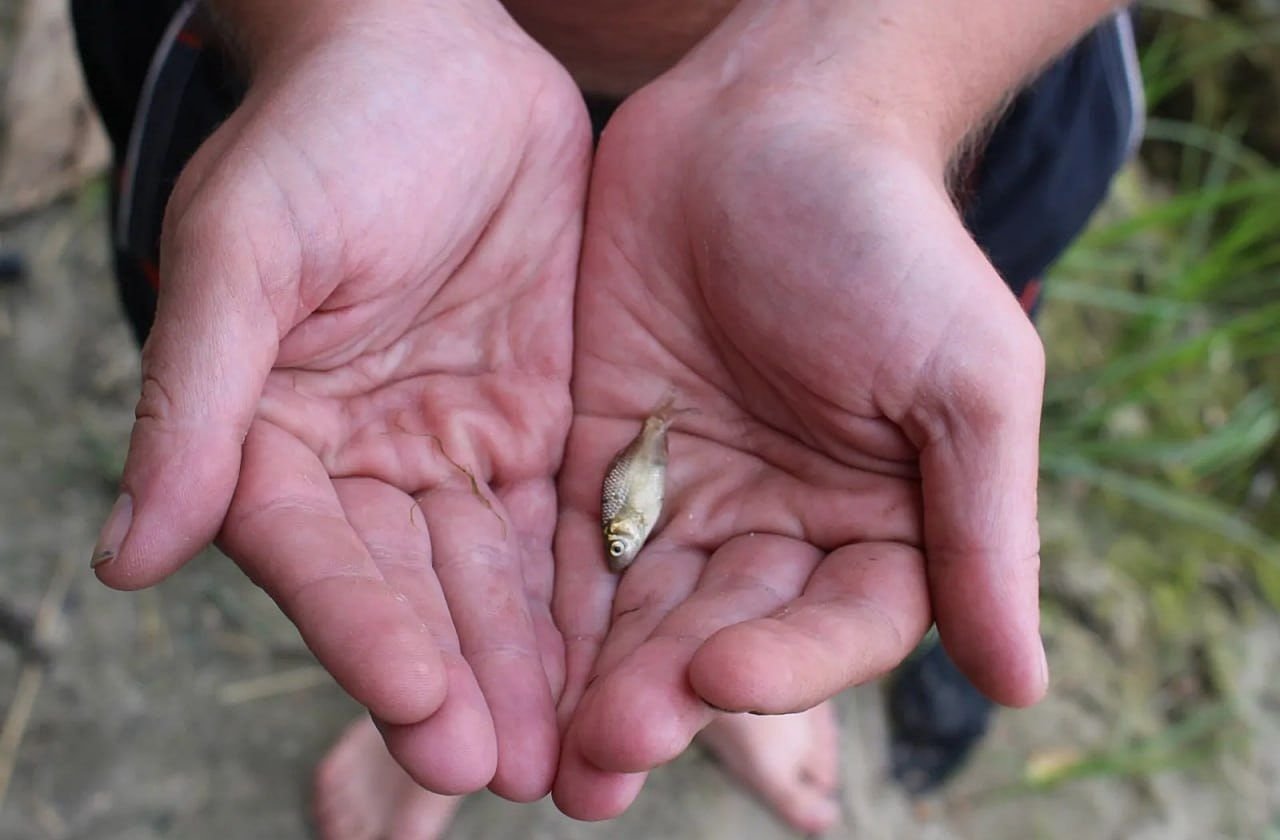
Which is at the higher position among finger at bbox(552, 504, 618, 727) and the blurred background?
finger at bbox(552, 504, 618, 727)

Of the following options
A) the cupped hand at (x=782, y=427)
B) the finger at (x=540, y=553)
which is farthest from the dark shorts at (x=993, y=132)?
the finger at (x=540, y=553)

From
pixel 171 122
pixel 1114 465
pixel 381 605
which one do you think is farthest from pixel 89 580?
pixel 1114 465

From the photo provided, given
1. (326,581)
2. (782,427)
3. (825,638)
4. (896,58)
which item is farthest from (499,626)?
(896,58)

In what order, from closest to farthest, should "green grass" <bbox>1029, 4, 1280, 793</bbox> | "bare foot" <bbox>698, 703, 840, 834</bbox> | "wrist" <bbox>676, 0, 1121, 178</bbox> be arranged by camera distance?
"wrist" <bbox>676, 0, 1121, 178</bbox>
"bare foot" <bbox>698, 703, 840, 834</bbox>
"green grass" <bbox>1029, 4, 1280, 793</bbox>

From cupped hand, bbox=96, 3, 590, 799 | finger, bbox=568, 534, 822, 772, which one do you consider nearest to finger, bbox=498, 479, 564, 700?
cupped hand, bbox=96, 3, 590, 799

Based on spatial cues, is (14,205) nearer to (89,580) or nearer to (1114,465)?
(89,580)

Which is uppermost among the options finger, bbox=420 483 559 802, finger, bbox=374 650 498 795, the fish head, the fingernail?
the fingernail

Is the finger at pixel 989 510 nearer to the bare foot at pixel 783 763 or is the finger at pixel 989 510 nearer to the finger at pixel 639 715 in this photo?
the finger at pixel 639 715

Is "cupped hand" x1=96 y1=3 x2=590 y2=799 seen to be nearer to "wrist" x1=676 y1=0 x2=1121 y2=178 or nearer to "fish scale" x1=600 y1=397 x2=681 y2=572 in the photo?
"fish scale" x1=600 y1=397 x2=681 y2=572
